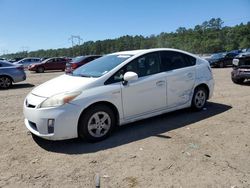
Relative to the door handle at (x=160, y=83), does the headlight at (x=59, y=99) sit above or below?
below

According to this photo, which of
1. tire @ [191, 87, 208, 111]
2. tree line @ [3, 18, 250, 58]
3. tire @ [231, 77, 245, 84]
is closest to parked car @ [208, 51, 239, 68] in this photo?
tire @ [231, 77, 245, 84]

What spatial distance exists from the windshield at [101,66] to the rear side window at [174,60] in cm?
87

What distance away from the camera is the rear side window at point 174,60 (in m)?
6.25

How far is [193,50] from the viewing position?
79750 mm

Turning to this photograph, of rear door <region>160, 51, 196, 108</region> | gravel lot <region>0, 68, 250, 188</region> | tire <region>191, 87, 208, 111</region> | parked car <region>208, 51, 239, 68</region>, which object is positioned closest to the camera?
gravel lot <region>0, 68, 250, 188</region>

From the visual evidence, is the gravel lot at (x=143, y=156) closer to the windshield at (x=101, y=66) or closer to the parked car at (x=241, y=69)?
the windshield at (x=101, y=66)

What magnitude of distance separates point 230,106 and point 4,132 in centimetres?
553

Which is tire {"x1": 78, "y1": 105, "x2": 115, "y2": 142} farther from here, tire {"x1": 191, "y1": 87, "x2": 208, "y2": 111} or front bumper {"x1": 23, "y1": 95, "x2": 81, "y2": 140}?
tire {"x1": 191, "y1": 87, "x2": 208, "y2": 111}

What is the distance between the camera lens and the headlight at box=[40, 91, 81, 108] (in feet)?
15.5

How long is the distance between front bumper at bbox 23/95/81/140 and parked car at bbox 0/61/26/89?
9947 millimetres

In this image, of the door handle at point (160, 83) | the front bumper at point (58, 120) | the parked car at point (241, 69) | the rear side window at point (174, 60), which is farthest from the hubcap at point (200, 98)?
the parked car at point (241, 69)

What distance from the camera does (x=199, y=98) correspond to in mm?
6977

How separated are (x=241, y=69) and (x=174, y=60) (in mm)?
6248

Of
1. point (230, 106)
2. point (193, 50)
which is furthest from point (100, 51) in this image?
point (230, 106)
